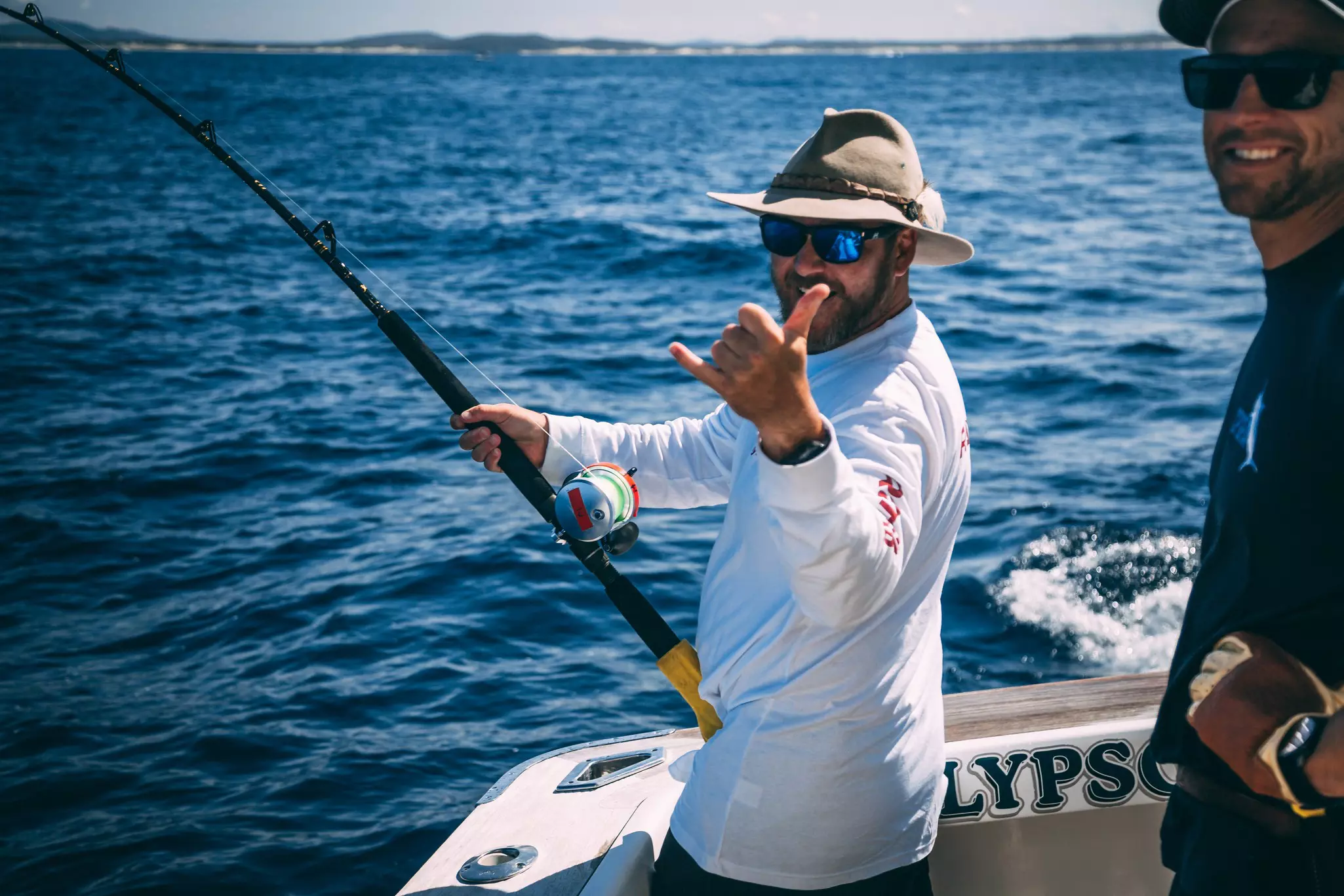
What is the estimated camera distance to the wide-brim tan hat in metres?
1.85

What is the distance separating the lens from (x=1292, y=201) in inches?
55.1

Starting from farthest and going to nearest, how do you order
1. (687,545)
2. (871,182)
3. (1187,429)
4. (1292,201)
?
(1187,429) < (687,545) < (871,182) < (1292,201)

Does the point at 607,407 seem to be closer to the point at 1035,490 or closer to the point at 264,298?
the point at 1035,490

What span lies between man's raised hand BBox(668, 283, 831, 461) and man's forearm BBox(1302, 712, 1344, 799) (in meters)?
0.64

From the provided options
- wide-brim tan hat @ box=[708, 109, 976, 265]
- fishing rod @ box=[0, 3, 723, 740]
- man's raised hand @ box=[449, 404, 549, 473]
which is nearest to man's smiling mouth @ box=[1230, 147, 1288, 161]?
wide-brim tan hat @ box=[708, 109, 976, 265]

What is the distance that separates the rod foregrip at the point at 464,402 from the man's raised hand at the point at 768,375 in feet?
3.98

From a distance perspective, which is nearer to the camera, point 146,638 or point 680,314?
point 146,638

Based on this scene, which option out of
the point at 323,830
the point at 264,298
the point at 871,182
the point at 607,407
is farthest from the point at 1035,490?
the point at 264,298

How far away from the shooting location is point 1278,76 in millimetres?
1396

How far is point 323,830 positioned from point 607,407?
16.1ft

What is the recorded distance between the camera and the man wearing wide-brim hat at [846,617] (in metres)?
1.74

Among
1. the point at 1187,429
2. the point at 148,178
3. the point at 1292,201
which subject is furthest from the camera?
the point at 148,178

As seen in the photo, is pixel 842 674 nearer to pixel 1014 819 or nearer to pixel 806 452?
pixel 806 452

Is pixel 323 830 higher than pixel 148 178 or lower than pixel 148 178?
lower
